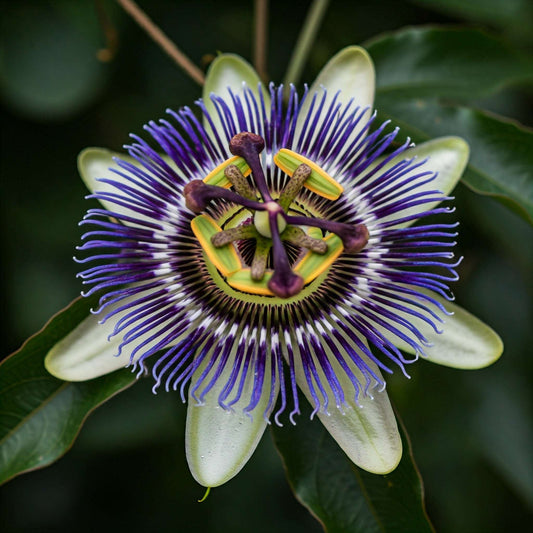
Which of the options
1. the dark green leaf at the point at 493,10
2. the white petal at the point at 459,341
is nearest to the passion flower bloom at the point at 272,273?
the white petal at the point at 459,341

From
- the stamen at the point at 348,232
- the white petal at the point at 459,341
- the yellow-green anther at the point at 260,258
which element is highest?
the stamen at the point at 348,232

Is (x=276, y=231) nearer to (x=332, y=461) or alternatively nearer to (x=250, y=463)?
(x=332, y=461)

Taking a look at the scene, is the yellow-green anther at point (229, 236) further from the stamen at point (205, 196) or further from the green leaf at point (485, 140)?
the green leaf at point (485, 140)

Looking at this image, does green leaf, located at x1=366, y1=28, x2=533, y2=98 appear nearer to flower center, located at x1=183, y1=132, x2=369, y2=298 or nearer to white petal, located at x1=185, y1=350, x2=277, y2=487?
flower center, located at x1=183, y1=132, x2=369, y2=298

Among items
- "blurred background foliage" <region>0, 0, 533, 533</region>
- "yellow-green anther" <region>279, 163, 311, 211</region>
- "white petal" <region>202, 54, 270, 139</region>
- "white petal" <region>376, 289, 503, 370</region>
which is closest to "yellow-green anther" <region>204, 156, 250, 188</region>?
"yellow-green anther" <region>279, 163, 311, 211</region>

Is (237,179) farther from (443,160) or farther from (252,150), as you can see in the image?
(443,160)

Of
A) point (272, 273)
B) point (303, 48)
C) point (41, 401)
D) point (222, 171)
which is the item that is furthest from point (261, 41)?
point (41, 401)
